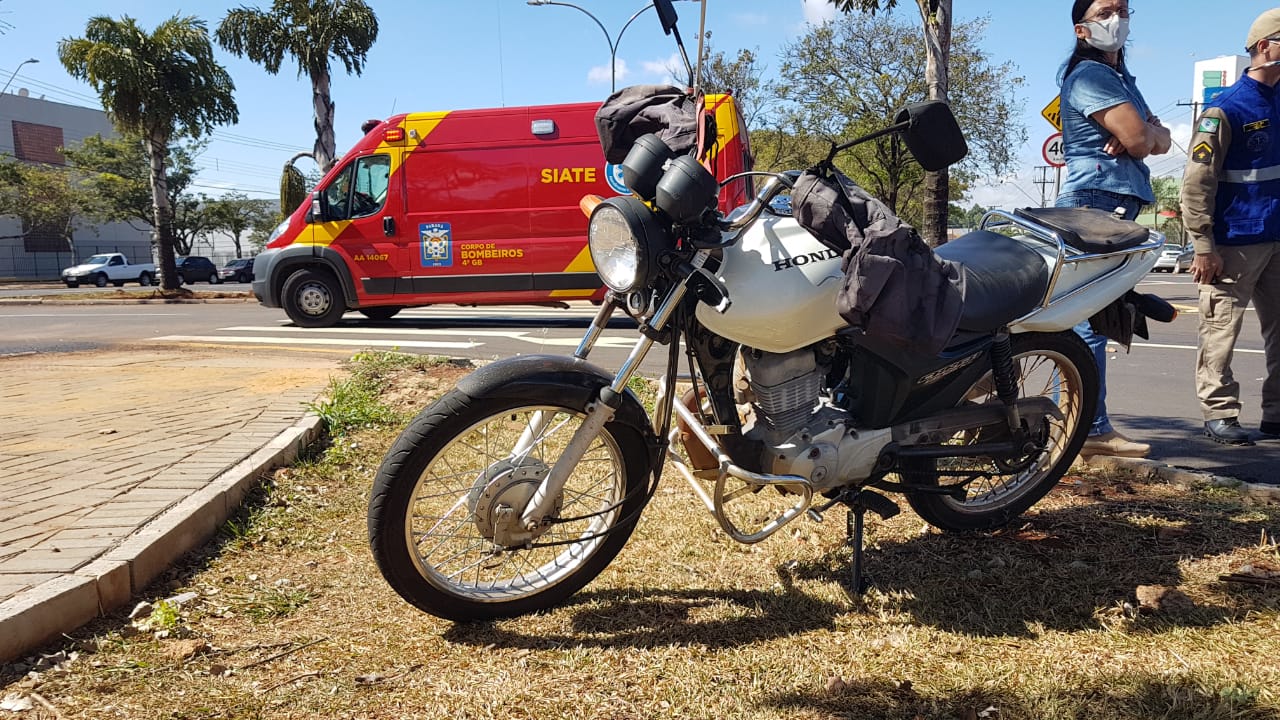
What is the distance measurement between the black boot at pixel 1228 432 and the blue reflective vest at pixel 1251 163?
3.24ft

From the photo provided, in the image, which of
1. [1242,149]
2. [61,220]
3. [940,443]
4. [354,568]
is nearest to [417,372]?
[354,568]

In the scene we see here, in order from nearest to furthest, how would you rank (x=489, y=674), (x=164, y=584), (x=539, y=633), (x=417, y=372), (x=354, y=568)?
(x=489, y=674)
(x=539, y=633)
(x=164, y=584)
(x=354, y=568)
(x=417, y=372)

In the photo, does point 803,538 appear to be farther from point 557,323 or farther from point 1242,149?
point 557,323

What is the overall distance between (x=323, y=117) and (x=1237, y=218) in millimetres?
21217

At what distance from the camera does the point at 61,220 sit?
45.4m

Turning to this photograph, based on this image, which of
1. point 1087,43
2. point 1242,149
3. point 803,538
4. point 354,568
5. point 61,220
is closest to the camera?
point 354,568

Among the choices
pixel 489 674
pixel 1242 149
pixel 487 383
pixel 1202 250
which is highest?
pixel 1242 149

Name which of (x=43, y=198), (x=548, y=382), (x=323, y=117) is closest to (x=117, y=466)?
(x=548, y=382)

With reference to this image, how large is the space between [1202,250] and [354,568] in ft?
14.9

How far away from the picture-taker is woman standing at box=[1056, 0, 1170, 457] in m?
4.04

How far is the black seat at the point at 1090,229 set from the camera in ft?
10.5

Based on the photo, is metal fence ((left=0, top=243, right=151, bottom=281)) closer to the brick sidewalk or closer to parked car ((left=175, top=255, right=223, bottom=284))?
parked car ((left=175, top=255, right=223, bottom=284))

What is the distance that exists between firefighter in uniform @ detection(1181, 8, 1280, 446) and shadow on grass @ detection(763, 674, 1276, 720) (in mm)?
3190

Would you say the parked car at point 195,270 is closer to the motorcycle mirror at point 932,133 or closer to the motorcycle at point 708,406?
the motorcycle at point 708,406
